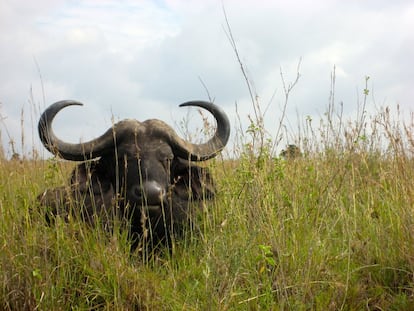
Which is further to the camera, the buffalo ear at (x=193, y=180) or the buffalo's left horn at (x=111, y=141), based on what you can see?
the buffalo ear at (x=193, y=180)

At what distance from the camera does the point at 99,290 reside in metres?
3.64

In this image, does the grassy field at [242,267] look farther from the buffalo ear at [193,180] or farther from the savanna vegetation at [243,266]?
the buffalo ear at [193,180]

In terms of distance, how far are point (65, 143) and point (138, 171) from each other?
0.91m

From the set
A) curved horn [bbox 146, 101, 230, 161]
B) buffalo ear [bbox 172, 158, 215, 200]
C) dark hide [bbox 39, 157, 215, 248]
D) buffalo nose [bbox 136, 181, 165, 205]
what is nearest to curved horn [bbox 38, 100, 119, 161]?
dark hide [bbox 39, 157, 215, 248]

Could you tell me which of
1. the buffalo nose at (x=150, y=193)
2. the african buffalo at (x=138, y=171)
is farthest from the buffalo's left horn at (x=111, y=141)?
the buffalo nose at (x=150, y=193)

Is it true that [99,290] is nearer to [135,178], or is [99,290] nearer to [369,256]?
[135,178]

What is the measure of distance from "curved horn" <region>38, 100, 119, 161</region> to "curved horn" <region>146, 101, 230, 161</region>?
0.47m

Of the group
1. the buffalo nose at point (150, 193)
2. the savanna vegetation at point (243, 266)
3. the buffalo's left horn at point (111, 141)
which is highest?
the buffalo's left horn at point (111, 141)

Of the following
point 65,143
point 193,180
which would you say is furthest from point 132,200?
point 65,143

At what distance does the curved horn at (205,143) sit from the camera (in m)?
5.32

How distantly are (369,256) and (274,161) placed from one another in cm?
101

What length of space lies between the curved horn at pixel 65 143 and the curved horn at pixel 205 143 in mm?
466

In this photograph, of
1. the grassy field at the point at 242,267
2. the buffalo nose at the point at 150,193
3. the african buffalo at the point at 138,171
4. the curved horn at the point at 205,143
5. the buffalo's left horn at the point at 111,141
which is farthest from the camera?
the curved horn at the point at 205,143

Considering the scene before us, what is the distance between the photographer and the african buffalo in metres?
4.77
